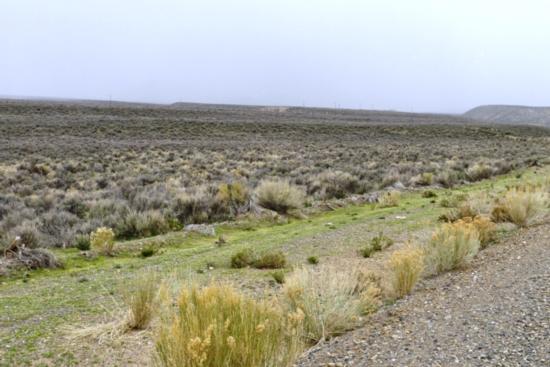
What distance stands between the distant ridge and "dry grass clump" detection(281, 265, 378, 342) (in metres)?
146

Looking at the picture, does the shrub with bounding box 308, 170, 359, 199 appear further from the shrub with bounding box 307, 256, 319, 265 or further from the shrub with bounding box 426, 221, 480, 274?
the shrub with bounding box 426, 221, 480, 274

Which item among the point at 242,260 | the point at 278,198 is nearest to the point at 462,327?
the point at 242,260

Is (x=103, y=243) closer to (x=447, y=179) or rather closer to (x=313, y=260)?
(x=313, y=260)

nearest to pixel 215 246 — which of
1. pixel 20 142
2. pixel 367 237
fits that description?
pixel 367 237

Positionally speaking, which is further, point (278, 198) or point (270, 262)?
point (278, 198)

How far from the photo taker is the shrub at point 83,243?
11.0 metres

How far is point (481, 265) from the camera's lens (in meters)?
7.52

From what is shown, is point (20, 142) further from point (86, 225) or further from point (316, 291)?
point (316, 291)

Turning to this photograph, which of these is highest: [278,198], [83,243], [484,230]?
[484,230]

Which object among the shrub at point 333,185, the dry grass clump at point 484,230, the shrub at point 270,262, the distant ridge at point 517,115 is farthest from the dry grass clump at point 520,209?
the distant ridge at point 517,115

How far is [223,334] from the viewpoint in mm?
3496

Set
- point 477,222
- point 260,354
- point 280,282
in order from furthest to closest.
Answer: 1. point 477,222
2. point 280,282
3. point 260,354

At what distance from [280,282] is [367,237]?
3943mm

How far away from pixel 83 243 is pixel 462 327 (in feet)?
28.6
